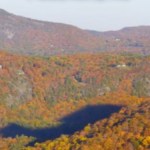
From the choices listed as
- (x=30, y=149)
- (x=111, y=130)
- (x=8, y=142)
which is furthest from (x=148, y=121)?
(x=8, y=142)

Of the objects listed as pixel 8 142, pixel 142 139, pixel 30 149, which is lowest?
pixel 8 142

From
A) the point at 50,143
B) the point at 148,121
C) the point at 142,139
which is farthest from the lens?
the point at 50,143

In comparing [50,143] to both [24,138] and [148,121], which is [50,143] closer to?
[148,121]

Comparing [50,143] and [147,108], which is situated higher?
[147,108]

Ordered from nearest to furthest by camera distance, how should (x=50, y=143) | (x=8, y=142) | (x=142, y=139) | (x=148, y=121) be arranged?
(x=142, y=139), (x=148, y=121), (x=50, y=143), (x=8, y=142)

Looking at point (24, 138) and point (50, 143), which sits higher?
point (50, 143)

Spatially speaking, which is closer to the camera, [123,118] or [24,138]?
[123,118]

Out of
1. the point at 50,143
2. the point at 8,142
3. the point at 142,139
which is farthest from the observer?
the point at 8,142

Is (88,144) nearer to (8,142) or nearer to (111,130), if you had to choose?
(111,130)

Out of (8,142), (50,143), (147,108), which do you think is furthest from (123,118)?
(8,142)
